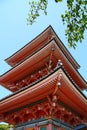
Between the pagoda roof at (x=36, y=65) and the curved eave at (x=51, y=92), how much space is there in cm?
283

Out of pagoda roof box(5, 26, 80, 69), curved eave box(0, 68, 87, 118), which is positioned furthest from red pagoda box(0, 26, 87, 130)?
pagoda roof box(5, 26, 80, 69)

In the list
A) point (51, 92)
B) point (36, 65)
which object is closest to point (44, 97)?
point (51, 92)

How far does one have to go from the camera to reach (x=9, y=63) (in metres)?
18.2

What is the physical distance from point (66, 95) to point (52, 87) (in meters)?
1.25

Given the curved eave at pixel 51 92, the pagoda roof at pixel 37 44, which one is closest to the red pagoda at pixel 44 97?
the curved eave at pixel 51 92

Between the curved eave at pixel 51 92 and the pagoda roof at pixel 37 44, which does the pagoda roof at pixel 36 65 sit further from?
the curved eave at pixel 51 92

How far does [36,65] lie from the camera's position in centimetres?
1448

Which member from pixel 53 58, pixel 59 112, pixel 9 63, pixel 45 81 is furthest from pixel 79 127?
pixel 9 63

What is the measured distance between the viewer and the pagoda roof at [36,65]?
44.4 ft

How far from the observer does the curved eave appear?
1034cm

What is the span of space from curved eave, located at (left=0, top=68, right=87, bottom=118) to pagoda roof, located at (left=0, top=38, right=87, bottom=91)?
9.30 ft

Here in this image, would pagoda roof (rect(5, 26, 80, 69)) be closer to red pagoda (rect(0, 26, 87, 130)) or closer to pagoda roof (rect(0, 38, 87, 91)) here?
pagoda roof (rect(0, 38, 87, 91))

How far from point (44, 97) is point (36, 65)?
3496mm

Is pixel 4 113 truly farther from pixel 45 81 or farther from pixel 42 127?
pixel 45 81
